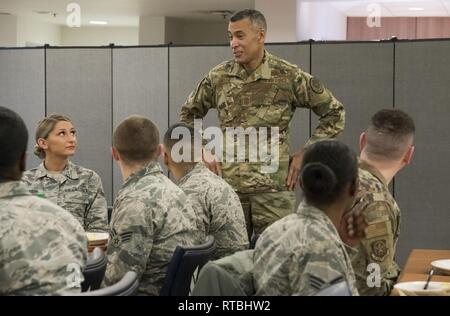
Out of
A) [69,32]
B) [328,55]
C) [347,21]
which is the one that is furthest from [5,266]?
[69,32]

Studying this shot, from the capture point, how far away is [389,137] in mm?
2758

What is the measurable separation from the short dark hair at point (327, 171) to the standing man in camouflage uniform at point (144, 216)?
87 centimetres

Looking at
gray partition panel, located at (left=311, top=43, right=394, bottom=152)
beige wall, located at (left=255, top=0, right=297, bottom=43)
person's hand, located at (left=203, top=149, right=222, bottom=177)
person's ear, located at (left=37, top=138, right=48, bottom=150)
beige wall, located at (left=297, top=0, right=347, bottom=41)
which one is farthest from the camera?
beige wall, located at (left=297, top=0, right=347, bottom=41)

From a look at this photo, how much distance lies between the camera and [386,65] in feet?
19.4

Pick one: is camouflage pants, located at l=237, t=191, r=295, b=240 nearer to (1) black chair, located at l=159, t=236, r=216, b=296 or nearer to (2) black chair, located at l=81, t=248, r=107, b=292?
(1) black chair, located at l=159, t=236, r=216, b=296

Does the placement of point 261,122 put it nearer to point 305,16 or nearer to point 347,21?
point 305,16

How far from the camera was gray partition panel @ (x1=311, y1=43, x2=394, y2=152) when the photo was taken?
19.5 ft

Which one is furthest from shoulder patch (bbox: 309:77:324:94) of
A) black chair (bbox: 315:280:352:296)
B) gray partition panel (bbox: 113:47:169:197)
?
gray partition panel (bbox: 113:47:169:197)

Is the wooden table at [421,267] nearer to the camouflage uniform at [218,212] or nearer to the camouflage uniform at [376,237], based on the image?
the camouflage uniform at [376,237]

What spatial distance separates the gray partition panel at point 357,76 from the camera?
593cm

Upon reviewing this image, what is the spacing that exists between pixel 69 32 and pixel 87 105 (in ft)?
29.5

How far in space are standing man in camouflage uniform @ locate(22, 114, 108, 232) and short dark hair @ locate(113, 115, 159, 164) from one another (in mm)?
1265

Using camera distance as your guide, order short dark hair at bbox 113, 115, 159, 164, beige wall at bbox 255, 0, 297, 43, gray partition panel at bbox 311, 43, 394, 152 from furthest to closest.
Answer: beige wall at bbox 255, 0, 297, 43 → gray partition panel at bbox 311, 43, 394, 152 → short dark hair at bbox 113, 115, 159, 164

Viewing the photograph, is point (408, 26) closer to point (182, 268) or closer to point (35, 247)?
point (182, 268)
